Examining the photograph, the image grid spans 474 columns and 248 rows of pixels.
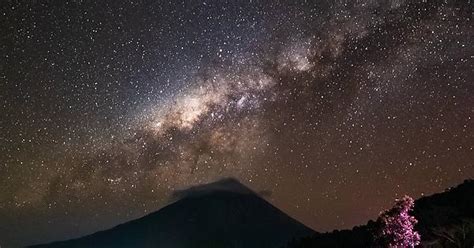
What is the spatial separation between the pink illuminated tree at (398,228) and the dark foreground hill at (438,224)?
9.06 ft

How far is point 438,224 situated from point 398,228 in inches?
909

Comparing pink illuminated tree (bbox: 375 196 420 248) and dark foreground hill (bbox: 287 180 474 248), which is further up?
dark foreground hill (bbox: 287 180 474 248)

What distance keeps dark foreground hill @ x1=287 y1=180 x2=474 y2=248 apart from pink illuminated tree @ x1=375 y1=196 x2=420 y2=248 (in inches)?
109

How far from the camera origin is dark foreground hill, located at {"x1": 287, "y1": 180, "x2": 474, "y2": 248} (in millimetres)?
20984

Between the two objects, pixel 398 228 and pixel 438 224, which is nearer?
pixel 398 228

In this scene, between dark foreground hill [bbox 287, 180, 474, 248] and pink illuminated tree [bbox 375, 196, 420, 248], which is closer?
pink illuminated tree [bbox 375, 196, 420, 248]

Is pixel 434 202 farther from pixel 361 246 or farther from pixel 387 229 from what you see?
pixel 387 229

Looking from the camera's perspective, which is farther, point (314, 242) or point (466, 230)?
point (314, 242)

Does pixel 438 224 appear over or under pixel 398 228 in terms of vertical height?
over

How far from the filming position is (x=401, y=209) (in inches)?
728

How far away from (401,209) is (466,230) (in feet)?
14.3

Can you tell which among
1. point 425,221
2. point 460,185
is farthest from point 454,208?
point 460,185

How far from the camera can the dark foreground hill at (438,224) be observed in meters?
21.0

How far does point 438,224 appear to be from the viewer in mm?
38875
